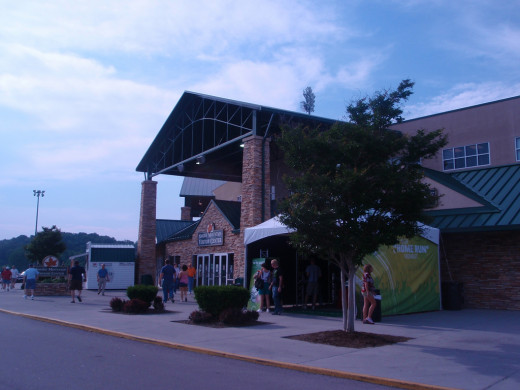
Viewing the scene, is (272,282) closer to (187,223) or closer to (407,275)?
(407,275)

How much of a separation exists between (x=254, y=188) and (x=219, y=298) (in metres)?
9.12

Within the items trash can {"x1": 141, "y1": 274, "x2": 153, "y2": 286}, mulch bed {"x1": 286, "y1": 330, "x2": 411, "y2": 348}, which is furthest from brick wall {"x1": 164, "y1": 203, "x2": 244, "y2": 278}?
mulch bed {"x1": 286, "y1": 330, "x2": 411, "y2": 348}

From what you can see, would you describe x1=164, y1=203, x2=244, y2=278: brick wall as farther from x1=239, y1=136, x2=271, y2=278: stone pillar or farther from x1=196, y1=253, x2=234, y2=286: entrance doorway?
x1=196, y1=253, x2=234, y2=286: entrance doorway

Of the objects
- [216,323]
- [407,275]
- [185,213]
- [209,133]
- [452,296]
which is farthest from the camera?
[185,213]

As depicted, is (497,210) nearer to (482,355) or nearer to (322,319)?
(322,319)

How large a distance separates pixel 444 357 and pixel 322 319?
5.99 metres

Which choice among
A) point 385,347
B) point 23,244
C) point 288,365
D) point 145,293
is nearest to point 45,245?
point 145,293

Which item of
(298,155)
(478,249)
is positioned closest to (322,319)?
(298,155)

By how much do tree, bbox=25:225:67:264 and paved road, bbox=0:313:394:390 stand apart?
34.2m

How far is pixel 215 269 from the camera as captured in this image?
25812mm

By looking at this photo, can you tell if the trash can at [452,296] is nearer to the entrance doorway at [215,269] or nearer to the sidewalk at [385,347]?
the sidewalk at [385,347]

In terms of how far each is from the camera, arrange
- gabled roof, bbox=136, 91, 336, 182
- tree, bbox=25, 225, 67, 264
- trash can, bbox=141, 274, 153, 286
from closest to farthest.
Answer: gabled roof, bbox=136, 91, 336, 182
trash can, bbox=141, 274, 153, 286
tree, bbox=25, 225, 67, 264

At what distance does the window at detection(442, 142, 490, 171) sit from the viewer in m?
26.8

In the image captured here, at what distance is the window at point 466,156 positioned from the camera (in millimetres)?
26766
